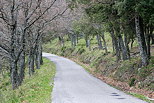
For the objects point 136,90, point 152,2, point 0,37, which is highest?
point 152,2

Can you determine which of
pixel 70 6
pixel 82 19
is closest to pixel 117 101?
pixel 70 6

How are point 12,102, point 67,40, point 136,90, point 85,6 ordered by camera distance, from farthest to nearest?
point 67,40 < point 85,6 < point 136,90 < point 12,102

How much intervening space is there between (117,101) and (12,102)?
506 centimetres

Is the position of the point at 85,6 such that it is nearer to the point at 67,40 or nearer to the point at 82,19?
the point at 82,19

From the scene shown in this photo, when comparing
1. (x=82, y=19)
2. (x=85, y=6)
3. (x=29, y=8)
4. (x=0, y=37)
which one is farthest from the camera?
(x=82, y=19)

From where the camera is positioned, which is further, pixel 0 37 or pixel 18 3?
pixel 0 37

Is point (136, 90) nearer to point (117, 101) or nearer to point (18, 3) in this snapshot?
point (117, 101)

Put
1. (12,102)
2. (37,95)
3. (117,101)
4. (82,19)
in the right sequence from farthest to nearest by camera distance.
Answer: (82,19) < (37,95) < (12,102) < (117,101)

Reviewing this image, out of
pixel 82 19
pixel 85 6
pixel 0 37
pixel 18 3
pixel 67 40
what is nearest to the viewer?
pixel 18 3

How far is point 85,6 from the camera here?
19.9 m

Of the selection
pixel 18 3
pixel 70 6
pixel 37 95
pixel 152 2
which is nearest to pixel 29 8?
pixel 18 3

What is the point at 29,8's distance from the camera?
60.5 feet

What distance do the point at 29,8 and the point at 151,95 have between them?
A: 1055 cm

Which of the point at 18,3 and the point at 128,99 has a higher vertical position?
the point at 18,3
